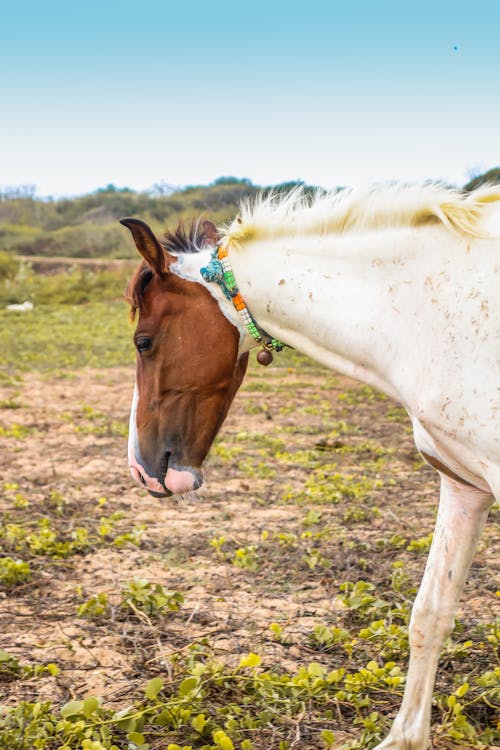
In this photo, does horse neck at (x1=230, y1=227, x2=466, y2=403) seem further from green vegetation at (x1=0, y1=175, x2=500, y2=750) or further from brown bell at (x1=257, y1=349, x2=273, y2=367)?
green vegetation at (x1=0, y1=175, x2=500, y2=750)

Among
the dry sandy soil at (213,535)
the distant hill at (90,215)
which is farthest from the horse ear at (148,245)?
the distant hill at (90,215)

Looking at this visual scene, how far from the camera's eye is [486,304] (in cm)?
239

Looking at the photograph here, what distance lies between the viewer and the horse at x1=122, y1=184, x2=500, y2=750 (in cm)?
242

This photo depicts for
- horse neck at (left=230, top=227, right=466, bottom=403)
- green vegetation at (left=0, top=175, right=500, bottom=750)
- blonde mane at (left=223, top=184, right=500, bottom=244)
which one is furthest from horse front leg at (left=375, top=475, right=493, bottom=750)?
blonde mane at (left=223, top=184, right=500, bottom=244)

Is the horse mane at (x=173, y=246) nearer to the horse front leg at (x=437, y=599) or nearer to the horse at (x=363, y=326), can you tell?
the horse at (x=363, y=326)

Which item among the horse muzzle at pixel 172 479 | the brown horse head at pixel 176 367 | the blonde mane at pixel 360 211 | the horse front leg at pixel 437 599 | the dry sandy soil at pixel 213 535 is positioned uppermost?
→ the blonde mane at pixel 360 211

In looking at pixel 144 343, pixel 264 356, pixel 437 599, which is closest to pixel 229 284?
pixel 264 356

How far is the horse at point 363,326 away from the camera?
7.95 ft

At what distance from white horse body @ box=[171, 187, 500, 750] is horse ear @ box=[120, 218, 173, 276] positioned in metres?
0.10

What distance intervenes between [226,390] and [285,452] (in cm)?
462

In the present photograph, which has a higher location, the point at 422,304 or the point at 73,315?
the point at 422,304

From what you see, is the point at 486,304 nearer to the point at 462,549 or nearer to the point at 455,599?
the point at 462,549

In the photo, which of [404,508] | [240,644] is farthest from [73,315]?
[240,644]

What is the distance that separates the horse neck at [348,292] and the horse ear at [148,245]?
0.84 ft
